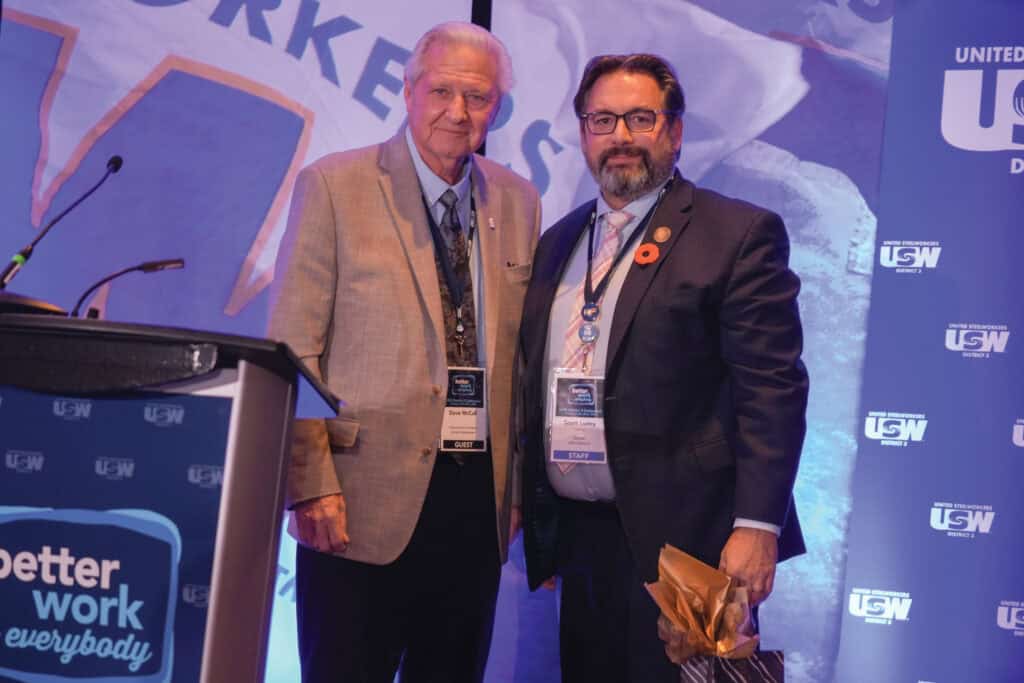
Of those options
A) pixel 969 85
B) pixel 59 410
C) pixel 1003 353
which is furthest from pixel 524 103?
pixel 59 410

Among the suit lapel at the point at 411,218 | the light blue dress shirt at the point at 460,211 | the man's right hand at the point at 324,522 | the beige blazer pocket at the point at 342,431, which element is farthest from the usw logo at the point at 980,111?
the man's right hand at the point at 324,522

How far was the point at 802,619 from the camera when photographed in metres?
3.55

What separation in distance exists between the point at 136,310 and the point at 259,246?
1.83 feet

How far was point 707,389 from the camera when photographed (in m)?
2.36

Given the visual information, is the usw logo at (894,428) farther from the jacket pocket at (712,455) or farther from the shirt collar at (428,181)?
the shirt collar at (428,181)

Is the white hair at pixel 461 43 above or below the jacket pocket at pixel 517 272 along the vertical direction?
above

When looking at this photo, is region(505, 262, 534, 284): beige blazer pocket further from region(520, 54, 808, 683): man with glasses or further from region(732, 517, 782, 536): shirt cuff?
region(732, 517, 782, 536): shirt cuff

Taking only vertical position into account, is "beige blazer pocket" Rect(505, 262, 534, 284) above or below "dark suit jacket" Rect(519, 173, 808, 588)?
above

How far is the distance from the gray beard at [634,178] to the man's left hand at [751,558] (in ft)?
2.90

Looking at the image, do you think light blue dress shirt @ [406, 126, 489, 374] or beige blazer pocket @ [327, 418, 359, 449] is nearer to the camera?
beige blazer pocket @ [327, 418, 359, 449]

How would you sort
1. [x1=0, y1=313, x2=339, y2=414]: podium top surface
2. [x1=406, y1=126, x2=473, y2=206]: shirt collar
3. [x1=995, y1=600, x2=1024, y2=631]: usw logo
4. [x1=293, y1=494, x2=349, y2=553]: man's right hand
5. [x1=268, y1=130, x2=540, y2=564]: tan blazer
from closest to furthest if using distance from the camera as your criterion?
[x1=0, y1=313, x2=339, y2=414]: podium top surface, [x1=293, y1=494, x2=349, y2=553]: man's right hand, [x1=268, y1=130, x2=540, y2=564]: tan blazer, [x1=406, y1=126, x2=473, y2=206]: shirt collar, [x1=995, y1=600, x2=1024, y2=631]: usw logo

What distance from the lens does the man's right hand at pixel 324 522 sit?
86.3 inches

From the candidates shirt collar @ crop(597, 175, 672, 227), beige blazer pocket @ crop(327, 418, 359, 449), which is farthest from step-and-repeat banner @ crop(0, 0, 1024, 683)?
beige blazer pocket @ crop(327, 418, 359, 449)

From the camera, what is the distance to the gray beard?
2.50 metres
